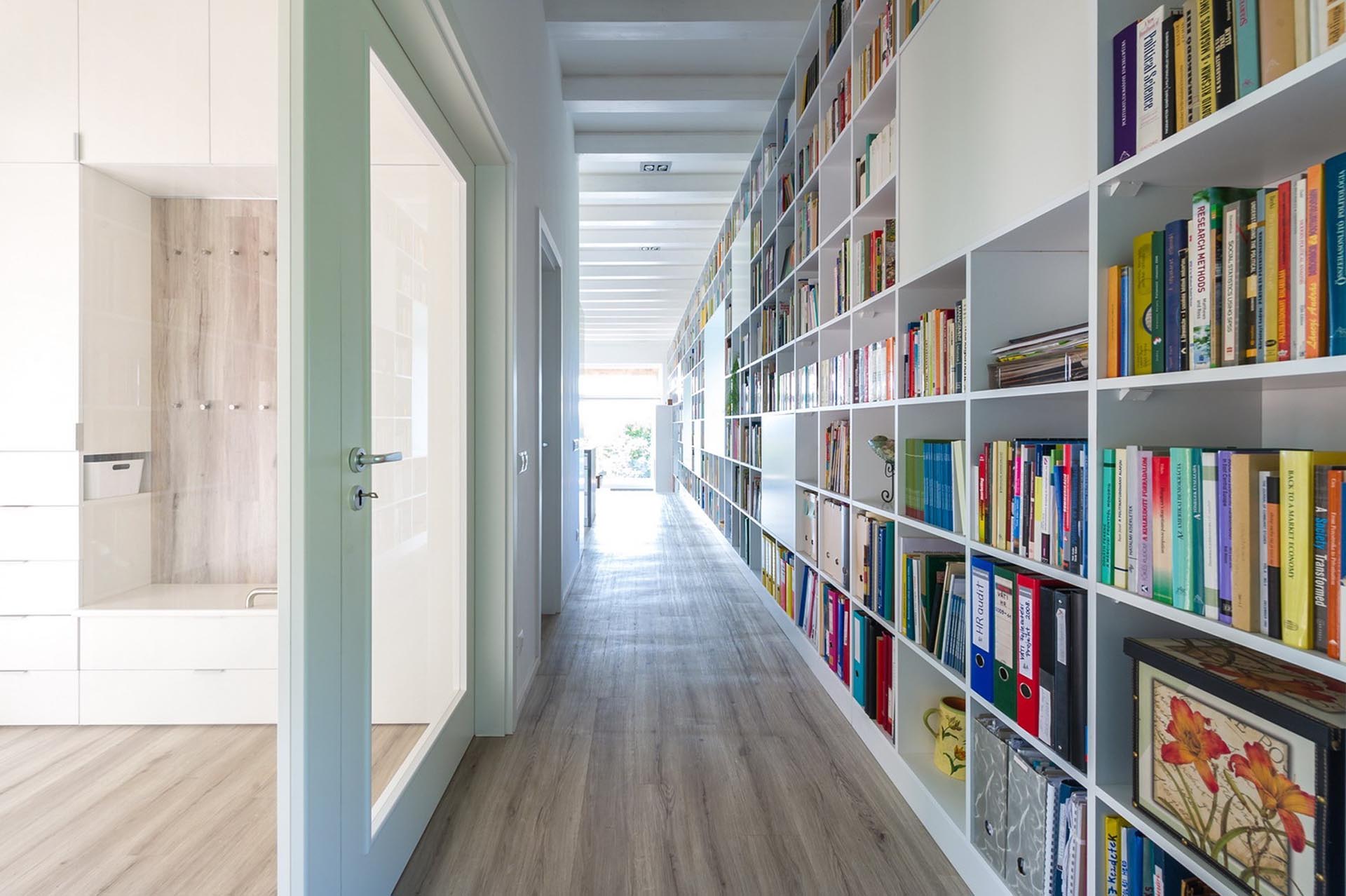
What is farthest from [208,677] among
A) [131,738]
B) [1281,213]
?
[1281,213]

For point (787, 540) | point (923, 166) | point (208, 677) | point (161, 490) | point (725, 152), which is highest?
point (725, 152)

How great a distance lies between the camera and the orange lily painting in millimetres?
871

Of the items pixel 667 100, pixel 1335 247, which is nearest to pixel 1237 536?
pixel 1335 247

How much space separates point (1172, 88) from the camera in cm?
107

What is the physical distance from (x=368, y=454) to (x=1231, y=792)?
1588 millimetres

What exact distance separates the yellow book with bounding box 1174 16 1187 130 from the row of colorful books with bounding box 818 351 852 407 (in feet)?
5.07

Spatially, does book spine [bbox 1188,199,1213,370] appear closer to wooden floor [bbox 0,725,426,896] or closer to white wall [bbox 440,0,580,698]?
white wall [bbox 440,0,580,698]

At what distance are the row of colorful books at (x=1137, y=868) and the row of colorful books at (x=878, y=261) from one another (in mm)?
1571

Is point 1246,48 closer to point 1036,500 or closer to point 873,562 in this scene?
point 1036,500

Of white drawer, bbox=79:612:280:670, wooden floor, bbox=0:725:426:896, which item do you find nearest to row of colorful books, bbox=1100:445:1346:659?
wooden floor, bbox=0:725:426:896

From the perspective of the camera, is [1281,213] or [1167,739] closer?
[1281,213]

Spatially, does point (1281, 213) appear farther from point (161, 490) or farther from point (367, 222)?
point (161, 490)

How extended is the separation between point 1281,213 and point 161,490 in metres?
2.70

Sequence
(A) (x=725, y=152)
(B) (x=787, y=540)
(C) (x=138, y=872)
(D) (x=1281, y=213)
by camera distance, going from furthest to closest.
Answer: (A) (x=725, y=152), (B) (x=787, y=540), (C) (x=138, y=872), (D) (x=1281, y=213)
